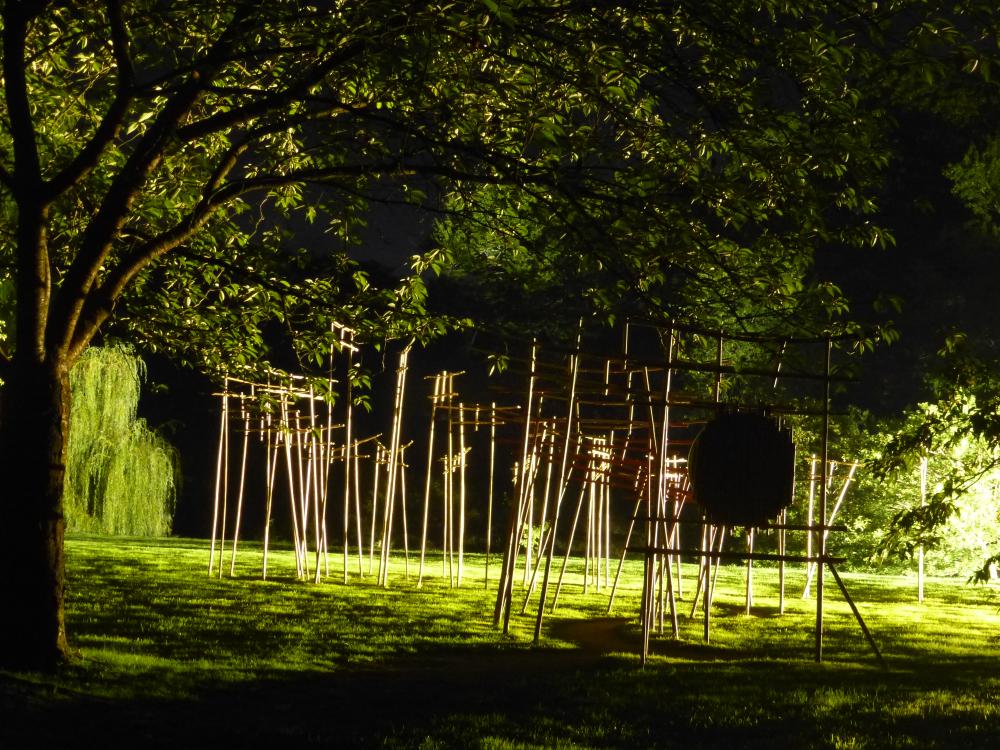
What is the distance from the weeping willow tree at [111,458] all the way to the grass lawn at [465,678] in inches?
325

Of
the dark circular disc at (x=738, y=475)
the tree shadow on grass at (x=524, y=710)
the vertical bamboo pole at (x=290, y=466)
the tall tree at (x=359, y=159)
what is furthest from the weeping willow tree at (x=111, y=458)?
the dark circular disc at (x=738, y=475)

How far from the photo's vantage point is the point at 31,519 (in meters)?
7.38

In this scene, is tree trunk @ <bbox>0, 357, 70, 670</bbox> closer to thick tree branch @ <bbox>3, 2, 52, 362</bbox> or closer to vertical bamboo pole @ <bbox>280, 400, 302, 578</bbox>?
thick tree branch @ <bbox>3, 2, 52, 362</bbox>

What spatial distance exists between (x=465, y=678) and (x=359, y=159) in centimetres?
415

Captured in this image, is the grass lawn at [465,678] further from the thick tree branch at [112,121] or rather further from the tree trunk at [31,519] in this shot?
the thick tree branch at [112,121]

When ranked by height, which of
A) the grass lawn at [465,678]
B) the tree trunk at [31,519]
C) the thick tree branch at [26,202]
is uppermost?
the thick tree branch at [26,202]

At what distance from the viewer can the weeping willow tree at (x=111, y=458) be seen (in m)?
21.8

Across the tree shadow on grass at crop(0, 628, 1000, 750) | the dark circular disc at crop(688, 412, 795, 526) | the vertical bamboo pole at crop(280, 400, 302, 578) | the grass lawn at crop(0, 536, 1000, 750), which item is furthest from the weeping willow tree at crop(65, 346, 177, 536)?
the dark circular disc at crop(688, 412, 795, 526)

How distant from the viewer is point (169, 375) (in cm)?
3105

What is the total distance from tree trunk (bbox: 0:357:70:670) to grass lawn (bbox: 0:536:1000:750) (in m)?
0.30

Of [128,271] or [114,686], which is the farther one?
[128,271]

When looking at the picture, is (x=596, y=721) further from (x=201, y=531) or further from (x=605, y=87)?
(x=201, y=531)

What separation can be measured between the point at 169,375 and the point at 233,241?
22.0m

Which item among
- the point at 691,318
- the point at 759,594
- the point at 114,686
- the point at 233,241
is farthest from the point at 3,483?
the point at 759,594
